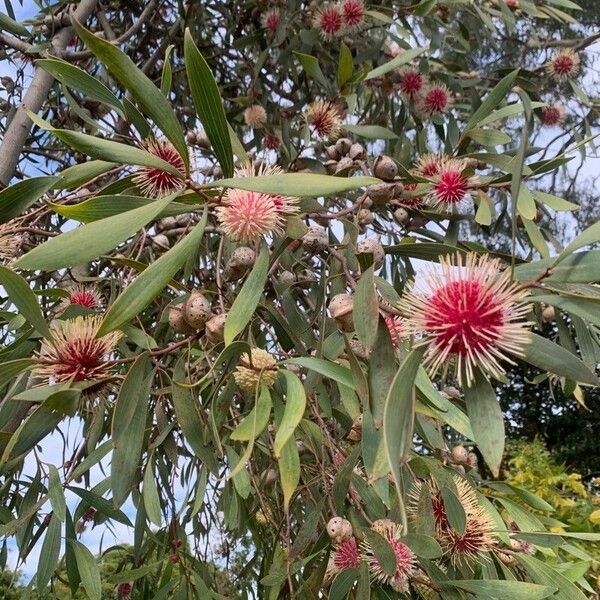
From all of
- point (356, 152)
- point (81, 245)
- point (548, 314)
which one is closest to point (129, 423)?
point (81, 245)

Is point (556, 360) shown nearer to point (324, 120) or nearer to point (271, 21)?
point (324, 120)

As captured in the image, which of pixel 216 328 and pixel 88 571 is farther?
pixel 88 571

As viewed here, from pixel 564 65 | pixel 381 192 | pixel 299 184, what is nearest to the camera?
pixel 299 184

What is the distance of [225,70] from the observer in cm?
225

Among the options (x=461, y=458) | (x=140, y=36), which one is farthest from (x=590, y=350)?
(x=140, y=36)

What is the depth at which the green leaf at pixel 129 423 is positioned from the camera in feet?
2.08

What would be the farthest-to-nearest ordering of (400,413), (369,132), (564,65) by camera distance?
(564,65) < (369,132) < (400,413)

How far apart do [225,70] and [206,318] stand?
5.65 feet

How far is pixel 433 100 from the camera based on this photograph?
63.2 inches

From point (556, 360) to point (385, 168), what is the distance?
40 cm

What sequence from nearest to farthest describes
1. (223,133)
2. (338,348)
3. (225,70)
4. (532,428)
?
(223,133), (338,348), (225,70), (532,428)

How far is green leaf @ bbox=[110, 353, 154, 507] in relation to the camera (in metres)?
0.63

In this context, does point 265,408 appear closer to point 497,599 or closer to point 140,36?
point 497,599

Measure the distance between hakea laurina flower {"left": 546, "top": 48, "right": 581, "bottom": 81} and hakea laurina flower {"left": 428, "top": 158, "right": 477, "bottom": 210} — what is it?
1302 mm
